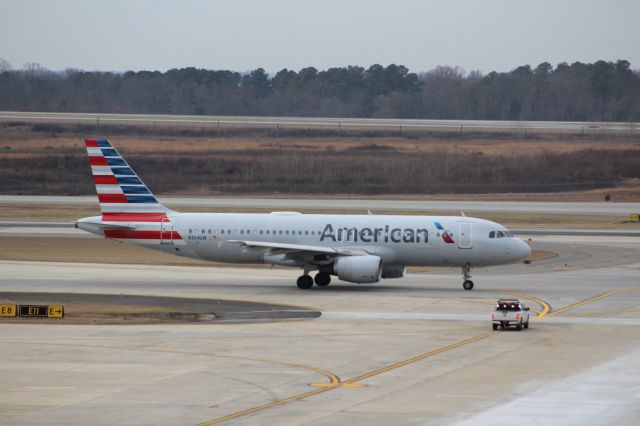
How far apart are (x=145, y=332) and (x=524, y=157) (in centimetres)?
8585

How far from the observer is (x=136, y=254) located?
67.6m

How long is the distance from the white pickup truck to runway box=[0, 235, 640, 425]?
1.55 ft

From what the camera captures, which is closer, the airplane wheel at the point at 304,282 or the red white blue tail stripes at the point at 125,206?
the airplane wheel at the point at 304,282

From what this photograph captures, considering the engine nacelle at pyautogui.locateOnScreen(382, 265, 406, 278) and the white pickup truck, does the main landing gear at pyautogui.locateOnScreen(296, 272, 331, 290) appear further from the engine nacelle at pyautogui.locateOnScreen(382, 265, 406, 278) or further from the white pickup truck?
the white pickup truck

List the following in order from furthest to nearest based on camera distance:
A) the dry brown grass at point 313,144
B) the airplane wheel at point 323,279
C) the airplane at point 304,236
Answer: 1. the dry brown grass at point 313,144
2. the airplane wheel at point 323,279
3. the airplane at point 304,236

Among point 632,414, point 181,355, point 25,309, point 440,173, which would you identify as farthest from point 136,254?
point 440,173

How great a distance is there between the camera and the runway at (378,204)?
91062mm

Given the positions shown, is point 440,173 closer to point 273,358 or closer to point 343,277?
point 343,277

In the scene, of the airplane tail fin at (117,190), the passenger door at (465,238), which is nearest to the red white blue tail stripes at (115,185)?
the airplane tail fin at (117,190)

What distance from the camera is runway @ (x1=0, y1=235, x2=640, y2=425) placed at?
88.5 ft

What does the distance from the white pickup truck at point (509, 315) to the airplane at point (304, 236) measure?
11582 millimetres

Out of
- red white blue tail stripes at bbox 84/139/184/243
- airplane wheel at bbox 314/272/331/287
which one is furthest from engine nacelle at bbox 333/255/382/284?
red white blue tail stripes at bbox 84/139/184/243

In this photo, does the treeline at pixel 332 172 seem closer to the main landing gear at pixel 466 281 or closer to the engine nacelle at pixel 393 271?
the engine nacelle at pixel 393 271

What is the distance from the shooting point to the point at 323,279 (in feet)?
176
